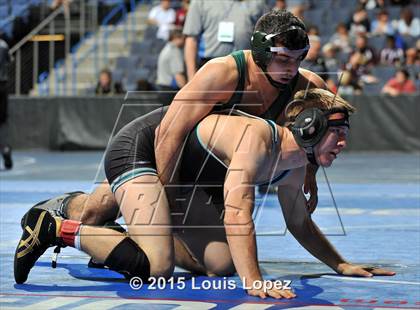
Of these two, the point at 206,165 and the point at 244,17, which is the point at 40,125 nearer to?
the point at 244,17

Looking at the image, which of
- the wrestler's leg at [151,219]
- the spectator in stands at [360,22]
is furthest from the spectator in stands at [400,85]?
the wrestler's leg at [151,219]

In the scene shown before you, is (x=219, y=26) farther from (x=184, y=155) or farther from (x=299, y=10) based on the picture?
(x=299, y=10)

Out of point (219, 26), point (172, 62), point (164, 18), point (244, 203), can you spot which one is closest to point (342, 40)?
point (164, 18)

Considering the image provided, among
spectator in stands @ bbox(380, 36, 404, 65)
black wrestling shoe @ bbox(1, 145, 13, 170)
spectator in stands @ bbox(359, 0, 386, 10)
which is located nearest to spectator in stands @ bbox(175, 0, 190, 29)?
spectator in stands @ bbox(359, 0, 386, 10)

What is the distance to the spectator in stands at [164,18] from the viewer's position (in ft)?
52.1

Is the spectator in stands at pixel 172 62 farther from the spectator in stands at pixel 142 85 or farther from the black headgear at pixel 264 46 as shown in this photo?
the black headgear at pixel 264 46

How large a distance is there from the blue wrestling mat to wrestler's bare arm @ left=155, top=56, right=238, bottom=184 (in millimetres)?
533

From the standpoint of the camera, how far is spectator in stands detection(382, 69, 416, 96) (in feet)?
45.0

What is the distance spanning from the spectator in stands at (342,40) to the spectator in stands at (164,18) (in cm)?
270

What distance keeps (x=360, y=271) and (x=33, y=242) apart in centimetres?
142

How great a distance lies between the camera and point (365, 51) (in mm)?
14062

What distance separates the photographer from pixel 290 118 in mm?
4195

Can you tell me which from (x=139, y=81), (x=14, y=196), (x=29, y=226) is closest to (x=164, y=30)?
(x=139, y=81)

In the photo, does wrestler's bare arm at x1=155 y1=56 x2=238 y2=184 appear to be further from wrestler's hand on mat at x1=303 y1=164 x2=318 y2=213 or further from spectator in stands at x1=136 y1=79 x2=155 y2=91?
spectator in stands at x1=136 y1=79 x2=155 y2=91
